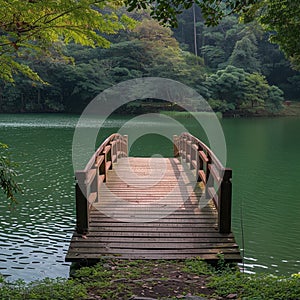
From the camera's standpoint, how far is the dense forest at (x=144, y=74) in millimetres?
43219

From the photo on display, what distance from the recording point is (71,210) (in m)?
9.37

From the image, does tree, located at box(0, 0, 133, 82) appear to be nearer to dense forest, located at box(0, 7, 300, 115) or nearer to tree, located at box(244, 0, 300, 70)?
tree, located at box(244, 0, 300, 70)

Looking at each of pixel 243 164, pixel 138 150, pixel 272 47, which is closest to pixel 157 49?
pixel 272 47

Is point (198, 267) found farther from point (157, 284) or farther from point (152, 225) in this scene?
point (152, 225)

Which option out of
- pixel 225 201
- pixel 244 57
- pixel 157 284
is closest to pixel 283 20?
pixel 225 201

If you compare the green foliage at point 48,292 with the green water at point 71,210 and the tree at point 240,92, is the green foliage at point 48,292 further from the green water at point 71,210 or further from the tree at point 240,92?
the tree at point 240,92

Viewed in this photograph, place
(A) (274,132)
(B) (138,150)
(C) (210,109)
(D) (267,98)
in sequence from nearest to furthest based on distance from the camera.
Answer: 1. (B) (138,150)
2. (A) (274,132)
3. (C) (210,109)
4. (D) (267,98)

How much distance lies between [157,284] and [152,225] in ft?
6.40

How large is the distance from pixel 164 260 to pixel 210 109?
38.0 metres

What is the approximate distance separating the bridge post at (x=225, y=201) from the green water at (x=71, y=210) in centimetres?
114

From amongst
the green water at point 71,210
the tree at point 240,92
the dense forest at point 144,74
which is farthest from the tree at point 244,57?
A: the green water at point 71,210

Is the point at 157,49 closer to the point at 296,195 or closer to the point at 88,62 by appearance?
the point at 88,62

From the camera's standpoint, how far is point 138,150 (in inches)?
813

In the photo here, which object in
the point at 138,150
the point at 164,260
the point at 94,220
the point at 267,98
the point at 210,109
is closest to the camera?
the point at 164,260
